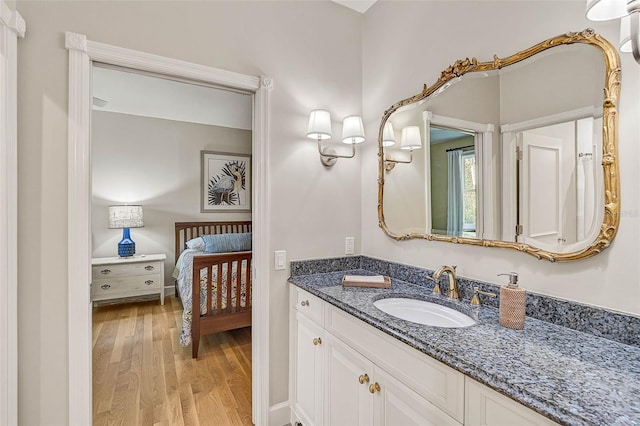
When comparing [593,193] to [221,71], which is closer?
[593,193]

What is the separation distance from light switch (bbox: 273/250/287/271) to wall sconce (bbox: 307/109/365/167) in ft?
2.13

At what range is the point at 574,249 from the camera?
1126 mm

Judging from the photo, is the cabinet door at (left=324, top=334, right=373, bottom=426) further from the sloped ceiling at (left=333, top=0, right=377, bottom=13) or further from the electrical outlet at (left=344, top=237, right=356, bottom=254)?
the sloped ceiling at (left=333, top=0, right=377, bottom=13)

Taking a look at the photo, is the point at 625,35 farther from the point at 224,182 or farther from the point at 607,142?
the point at 224,182

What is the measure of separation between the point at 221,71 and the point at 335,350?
1598 mm

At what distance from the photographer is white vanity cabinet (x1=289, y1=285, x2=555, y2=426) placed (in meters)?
0.87

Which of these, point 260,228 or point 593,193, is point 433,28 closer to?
point 593,193

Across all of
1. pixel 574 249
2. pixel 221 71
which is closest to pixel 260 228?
pixel 221 71

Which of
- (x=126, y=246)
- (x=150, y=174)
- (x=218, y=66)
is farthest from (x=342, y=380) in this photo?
(x=150, y=174)

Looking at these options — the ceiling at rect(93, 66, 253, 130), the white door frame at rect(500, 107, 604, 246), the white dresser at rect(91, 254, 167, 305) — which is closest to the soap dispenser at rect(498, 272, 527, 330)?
the white door frame at rect(500, 107, 604, 246)

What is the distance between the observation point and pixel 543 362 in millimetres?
875

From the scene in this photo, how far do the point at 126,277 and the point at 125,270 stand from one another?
90 mm

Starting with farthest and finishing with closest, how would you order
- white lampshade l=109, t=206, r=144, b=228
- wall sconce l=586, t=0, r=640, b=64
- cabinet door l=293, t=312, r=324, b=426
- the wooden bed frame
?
white lampshade l=109, t=206, r=144, b=228, the wooden bed frame, cabinet door l=293, t=312, r=324, b=426, wall sconce l=586, t=0, r=640, b=64
